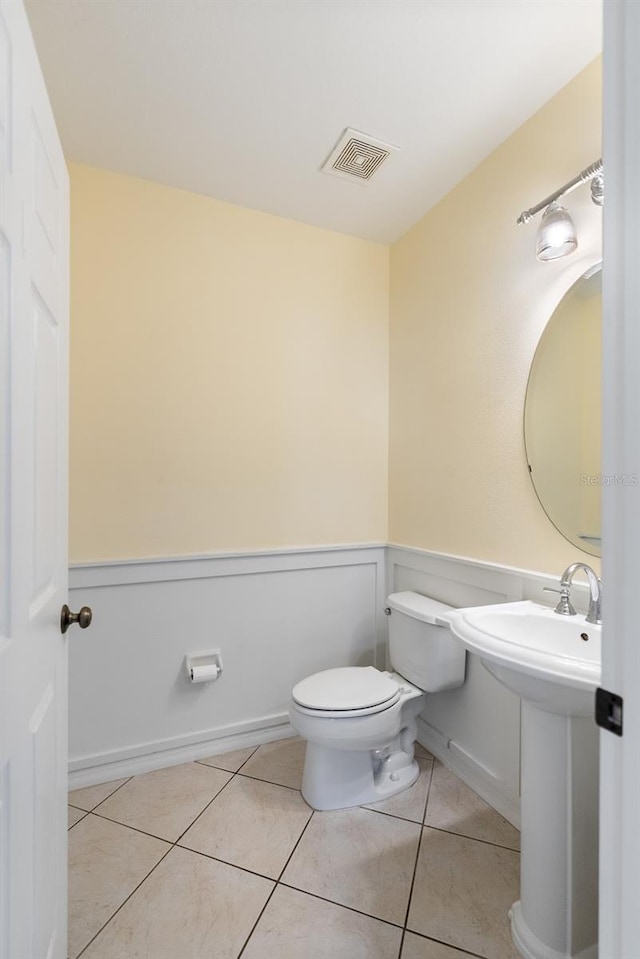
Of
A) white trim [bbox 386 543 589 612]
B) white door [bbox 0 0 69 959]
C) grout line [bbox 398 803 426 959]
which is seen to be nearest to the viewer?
white door [bbox 0 0 69 959]

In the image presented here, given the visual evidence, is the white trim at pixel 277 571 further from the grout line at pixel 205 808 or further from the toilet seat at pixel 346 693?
the toilet seat at pixel 346 693

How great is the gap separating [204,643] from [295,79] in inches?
83.7

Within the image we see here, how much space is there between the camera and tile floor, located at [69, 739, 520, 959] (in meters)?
1.19

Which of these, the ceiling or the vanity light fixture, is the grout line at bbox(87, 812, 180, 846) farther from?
the ceiling

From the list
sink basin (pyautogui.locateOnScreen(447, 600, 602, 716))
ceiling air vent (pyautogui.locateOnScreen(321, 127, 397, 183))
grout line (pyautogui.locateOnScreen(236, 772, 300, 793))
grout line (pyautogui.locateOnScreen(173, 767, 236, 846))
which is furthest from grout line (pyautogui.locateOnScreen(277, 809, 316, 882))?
ceiling air vent (pyautogui.locateOnScreen(321, 127, 397, 183))

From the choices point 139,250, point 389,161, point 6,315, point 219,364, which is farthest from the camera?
point 219,364

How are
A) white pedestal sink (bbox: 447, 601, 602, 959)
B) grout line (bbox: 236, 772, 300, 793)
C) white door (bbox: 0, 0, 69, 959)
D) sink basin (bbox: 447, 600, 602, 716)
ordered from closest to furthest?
white door (bbox: 0, 0, 69, 959) → sink basin (bbox: 447, 600, 602, 716) → white pedestal sink (bbox: 447, 601, 602, 959) → grout line (bbox: 236, 772, 300, 793)

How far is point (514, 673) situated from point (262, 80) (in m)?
1.88

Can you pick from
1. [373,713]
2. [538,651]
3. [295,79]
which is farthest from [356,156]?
[373,713]

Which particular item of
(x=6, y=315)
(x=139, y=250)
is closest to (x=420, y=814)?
(x=6, y=315)

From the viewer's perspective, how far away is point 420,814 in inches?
65.0

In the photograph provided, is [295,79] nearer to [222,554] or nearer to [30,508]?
[30,508]

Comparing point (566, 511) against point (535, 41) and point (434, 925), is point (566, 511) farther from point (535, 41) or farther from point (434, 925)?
point (535, 41)

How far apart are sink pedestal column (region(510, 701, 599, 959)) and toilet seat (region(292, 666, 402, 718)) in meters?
0.61
